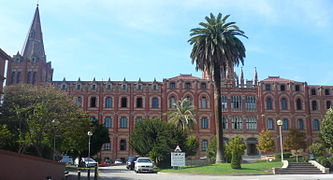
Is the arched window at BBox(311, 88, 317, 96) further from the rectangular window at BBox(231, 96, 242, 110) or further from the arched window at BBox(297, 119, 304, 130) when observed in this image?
the rectangular window at BBox(231, 96, 242, 110)

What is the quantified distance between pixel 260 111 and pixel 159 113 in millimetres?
20597

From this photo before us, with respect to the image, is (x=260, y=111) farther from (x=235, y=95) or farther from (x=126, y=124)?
(x=126, y=124)

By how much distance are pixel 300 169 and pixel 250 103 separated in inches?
1544

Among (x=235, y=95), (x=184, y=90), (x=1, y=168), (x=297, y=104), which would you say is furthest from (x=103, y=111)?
(x=1, y=168)

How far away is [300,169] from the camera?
2933 centimetres

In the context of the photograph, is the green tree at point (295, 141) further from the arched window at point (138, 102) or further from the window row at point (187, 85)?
the arched window at point (138, 102)

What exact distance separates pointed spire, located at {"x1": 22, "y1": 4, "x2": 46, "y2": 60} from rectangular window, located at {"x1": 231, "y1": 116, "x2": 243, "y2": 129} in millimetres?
42353

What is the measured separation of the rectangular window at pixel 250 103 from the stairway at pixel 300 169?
37.4 meters

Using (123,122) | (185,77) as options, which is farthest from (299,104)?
(123,122)

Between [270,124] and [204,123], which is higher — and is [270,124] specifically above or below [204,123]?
below

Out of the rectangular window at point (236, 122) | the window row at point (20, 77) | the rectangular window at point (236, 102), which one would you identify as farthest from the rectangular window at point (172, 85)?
the window row at point (20, 77)

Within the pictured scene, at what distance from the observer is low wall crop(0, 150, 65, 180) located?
13320 millimetres

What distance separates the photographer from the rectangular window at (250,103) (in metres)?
67.7

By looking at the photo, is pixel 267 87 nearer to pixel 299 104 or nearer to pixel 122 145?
pixel 299 104
